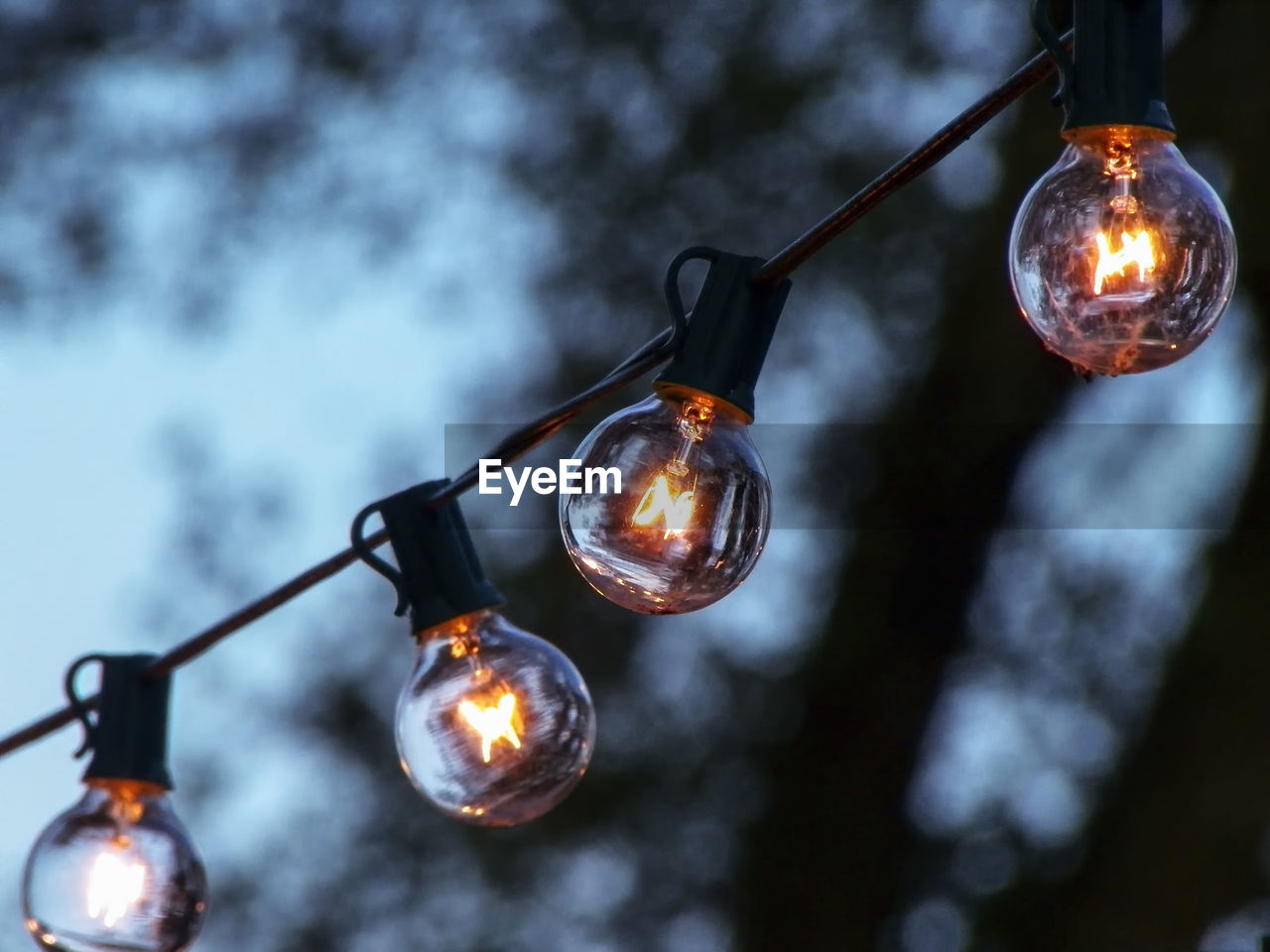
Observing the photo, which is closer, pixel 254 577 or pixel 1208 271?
pixel 1208 271

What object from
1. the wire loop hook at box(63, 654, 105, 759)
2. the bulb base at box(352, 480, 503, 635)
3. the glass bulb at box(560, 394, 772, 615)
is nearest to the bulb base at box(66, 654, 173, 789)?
the wire loop hook at box(63, 654, 105, 759)

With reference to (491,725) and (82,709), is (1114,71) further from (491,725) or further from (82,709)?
(82,709)

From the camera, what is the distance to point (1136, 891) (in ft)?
8.84

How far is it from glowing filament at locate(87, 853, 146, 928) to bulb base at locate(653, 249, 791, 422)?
0.51m

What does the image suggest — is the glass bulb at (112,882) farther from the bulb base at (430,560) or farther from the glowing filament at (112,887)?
the bulb base at (430,560)

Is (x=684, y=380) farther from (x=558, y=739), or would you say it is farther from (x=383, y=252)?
(x=383, y=252)

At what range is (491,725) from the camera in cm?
107

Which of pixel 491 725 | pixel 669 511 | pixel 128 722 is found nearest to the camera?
pixel 669 511

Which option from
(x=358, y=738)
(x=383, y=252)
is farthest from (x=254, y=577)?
(x=383, y=252)

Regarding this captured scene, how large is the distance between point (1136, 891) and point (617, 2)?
1.67 metres

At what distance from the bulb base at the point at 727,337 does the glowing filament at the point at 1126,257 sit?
20 centimetres

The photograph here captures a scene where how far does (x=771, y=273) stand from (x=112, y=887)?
0.59 metres

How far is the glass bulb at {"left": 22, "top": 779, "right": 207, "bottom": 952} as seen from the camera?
1197 millimetres

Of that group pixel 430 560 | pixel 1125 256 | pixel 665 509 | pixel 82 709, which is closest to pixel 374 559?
pixel 430 560
